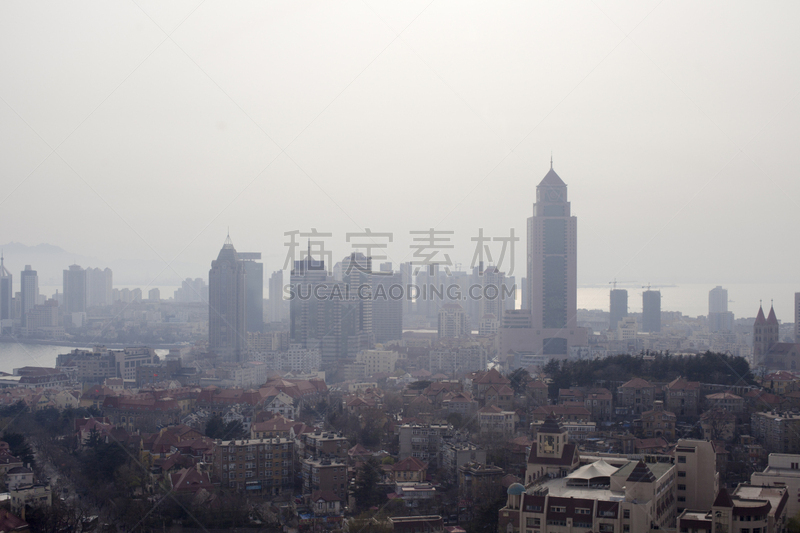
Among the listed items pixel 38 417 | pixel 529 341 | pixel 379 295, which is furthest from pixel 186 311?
pixel 38 417

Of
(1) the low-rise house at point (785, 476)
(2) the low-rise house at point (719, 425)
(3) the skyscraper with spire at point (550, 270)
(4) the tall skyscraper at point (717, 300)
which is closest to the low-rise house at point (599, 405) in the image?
(2) the low-rise house at point (719, 425)

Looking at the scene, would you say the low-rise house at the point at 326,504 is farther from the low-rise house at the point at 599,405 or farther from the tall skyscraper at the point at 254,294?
the tall skyscraper at the point at 254,294

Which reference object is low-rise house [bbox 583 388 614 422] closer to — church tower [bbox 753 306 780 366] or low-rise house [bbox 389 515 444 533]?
low-rise house [bbox 389 515 444 533]

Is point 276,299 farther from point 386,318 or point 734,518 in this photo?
point 734,518

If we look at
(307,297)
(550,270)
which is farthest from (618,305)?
(307,297)

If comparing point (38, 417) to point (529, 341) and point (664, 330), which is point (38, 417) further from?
point (664, 330)

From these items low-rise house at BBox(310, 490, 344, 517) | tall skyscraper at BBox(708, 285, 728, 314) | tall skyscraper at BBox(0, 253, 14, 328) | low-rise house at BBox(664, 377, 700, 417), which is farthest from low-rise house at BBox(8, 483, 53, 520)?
tall skyscraper at BBox(708, 285, 728, 314)
